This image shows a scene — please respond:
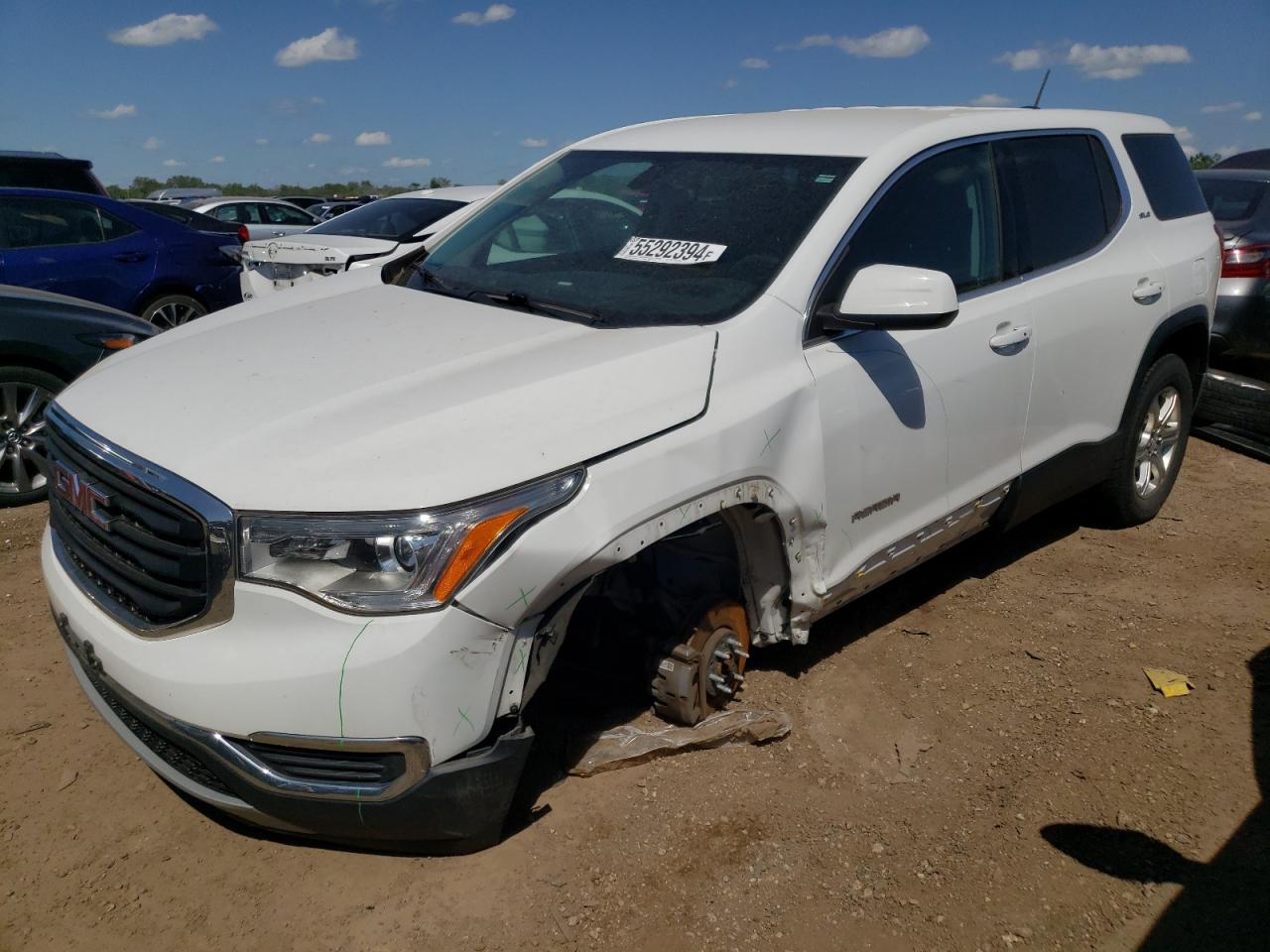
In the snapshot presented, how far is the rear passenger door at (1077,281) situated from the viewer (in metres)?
3.87

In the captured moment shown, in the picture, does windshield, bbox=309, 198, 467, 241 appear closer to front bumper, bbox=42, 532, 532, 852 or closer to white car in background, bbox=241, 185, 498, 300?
white car in background, bbox=241, 185, 498, 300

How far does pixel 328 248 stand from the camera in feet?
24.9

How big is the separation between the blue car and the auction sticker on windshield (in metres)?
4.86

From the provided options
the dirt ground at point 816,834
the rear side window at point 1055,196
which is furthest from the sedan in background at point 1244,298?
the dirt ground at point 816,834

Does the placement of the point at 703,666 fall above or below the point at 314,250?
Result: below

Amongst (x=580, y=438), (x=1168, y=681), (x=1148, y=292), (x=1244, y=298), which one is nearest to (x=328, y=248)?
(x=1148, y=292)

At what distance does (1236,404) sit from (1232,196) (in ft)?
8.99

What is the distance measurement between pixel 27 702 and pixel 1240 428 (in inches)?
272

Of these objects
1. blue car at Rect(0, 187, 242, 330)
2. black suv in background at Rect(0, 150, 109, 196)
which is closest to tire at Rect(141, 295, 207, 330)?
blue car at Rect(0, 187, 242, 330)

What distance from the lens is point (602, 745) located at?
3152mm

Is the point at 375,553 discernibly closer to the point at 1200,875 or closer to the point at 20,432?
the point at 1200,875

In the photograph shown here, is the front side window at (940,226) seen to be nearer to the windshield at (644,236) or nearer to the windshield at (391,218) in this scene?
the windshield at (644,236)

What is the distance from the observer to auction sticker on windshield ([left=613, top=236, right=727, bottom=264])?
3.19 metres

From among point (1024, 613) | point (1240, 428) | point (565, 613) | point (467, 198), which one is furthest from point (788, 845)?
point (467, 198)
